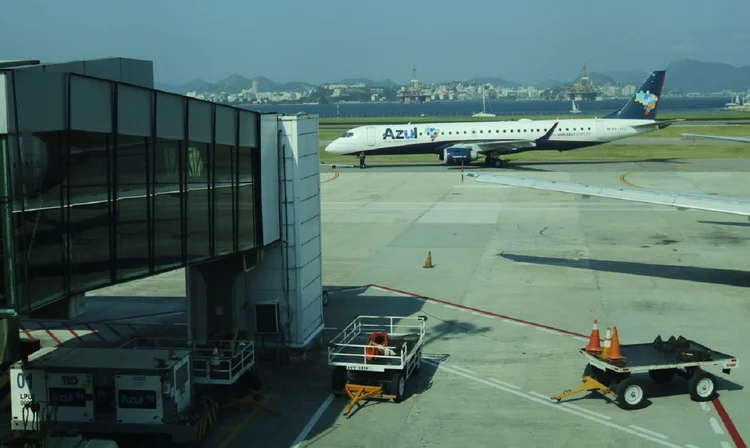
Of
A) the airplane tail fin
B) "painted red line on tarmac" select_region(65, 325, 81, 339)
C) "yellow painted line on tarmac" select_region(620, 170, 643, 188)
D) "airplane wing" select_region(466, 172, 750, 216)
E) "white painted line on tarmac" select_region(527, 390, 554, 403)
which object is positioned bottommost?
"white painted line on tarmac" select_region(527, 390, 554, 403)

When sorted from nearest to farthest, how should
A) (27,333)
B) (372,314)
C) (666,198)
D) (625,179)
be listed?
(27,333) → (372,314) → (666,198) → (625,179)

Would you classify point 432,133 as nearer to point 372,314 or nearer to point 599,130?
point 599,130

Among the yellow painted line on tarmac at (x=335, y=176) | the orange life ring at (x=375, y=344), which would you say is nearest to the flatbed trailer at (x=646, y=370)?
the orange life ring at (x=375, y=344)

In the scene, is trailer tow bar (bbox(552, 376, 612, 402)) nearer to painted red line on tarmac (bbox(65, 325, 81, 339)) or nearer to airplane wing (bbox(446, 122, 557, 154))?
painted red line on tarmac (bbox(65, 325, 81, 339))

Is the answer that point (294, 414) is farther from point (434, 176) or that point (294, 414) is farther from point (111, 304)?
point (434, 176)

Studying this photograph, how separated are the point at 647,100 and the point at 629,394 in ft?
216

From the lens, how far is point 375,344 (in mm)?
21484

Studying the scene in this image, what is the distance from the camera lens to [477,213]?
52.3 metres

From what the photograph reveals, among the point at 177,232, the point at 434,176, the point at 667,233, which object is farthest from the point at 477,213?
the point at 177,232

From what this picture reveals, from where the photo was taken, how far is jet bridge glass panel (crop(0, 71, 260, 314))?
1313 cm

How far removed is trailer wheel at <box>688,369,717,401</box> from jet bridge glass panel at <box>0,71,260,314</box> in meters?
11.4

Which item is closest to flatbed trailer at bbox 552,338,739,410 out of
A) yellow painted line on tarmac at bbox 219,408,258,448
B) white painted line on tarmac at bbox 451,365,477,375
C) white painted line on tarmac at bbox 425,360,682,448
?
white painted line on tarmac at bbox 425,360,682,448

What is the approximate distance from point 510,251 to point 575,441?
874 inches

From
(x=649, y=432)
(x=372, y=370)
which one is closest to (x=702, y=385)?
(x=649, y=432)
